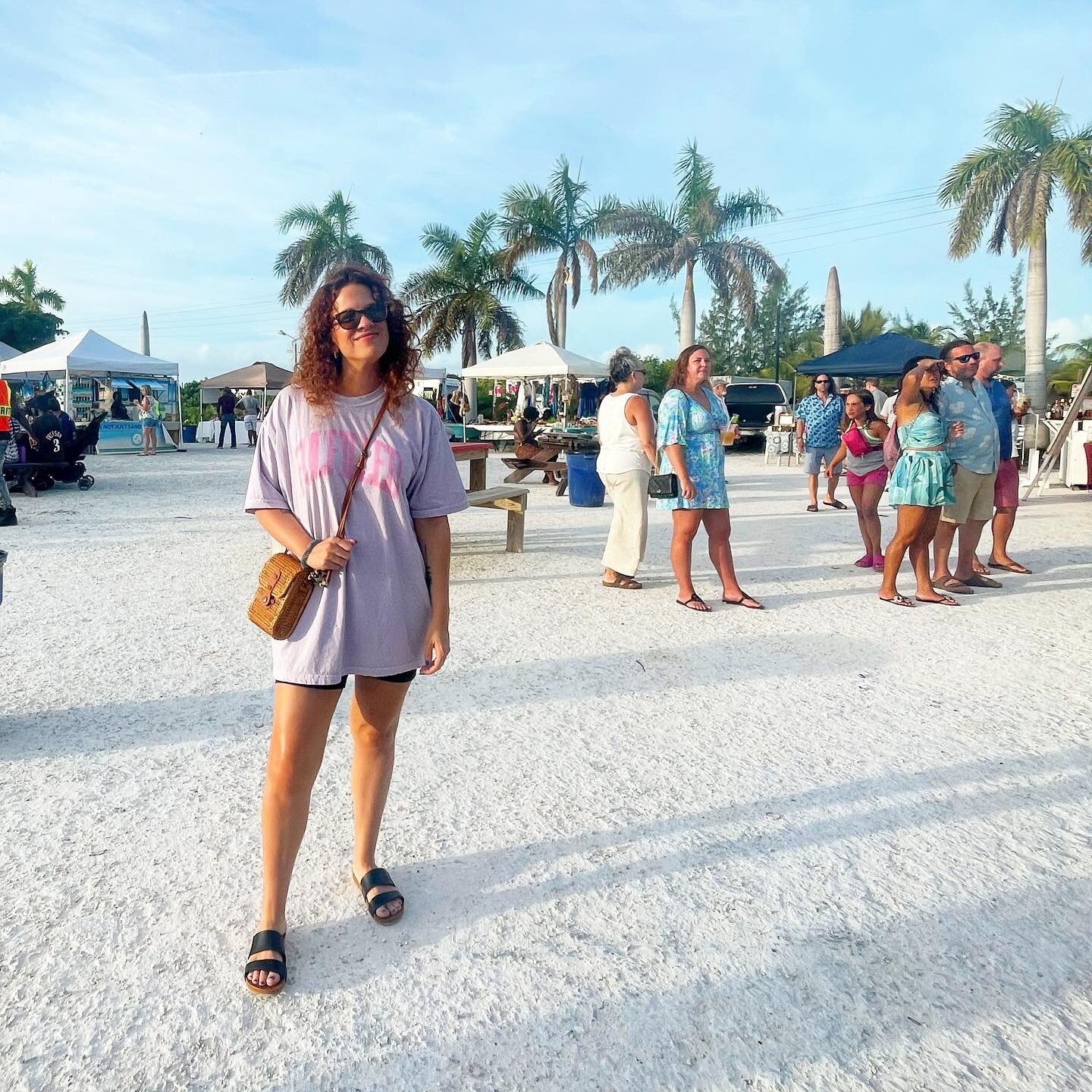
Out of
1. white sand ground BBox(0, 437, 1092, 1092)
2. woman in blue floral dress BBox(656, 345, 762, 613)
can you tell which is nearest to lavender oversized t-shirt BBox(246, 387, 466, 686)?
white sand ground BBox(0, 437, 1092, 1092)

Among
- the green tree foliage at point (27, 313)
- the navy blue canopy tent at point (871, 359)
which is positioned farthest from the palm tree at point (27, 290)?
the navy blue canopy tent at point (871, 359)

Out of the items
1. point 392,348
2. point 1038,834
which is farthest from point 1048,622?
point 392,348

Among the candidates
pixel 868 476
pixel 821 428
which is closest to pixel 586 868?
pixel 868 476

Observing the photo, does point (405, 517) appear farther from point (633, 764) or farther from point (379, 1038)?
point (633, 764)

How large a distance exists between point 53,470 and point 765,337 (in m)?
47.3

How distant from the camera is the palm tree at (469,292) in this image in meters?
32.7

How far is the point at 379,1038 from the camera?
6.64 ft

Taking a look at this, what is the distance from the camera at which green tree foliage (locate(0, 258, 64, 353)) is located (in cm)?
3994

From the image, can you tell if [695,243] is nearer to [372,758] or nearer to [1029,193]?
[1029,193]

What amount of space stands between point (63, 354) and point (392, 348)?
840 inches

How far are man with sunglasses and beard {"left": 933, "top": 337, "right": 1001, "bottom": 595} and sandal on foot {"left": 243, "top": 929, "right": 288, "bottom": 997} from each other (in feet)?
18.2

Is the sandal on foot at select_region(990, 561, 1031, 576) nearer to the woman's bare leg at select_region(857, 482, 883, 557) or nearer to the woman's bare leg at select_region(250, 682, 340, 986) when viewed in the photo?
the woman's bare leg at select_region(857, 482, 883, 557)

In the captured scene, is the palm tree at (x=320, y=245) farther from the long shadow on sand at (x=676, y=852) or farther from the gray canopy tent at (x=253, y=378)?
the long shadow on sand at (x=676, y=852)

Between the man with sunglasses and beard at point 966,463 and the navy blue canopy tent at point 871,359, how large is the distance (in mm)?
14647
